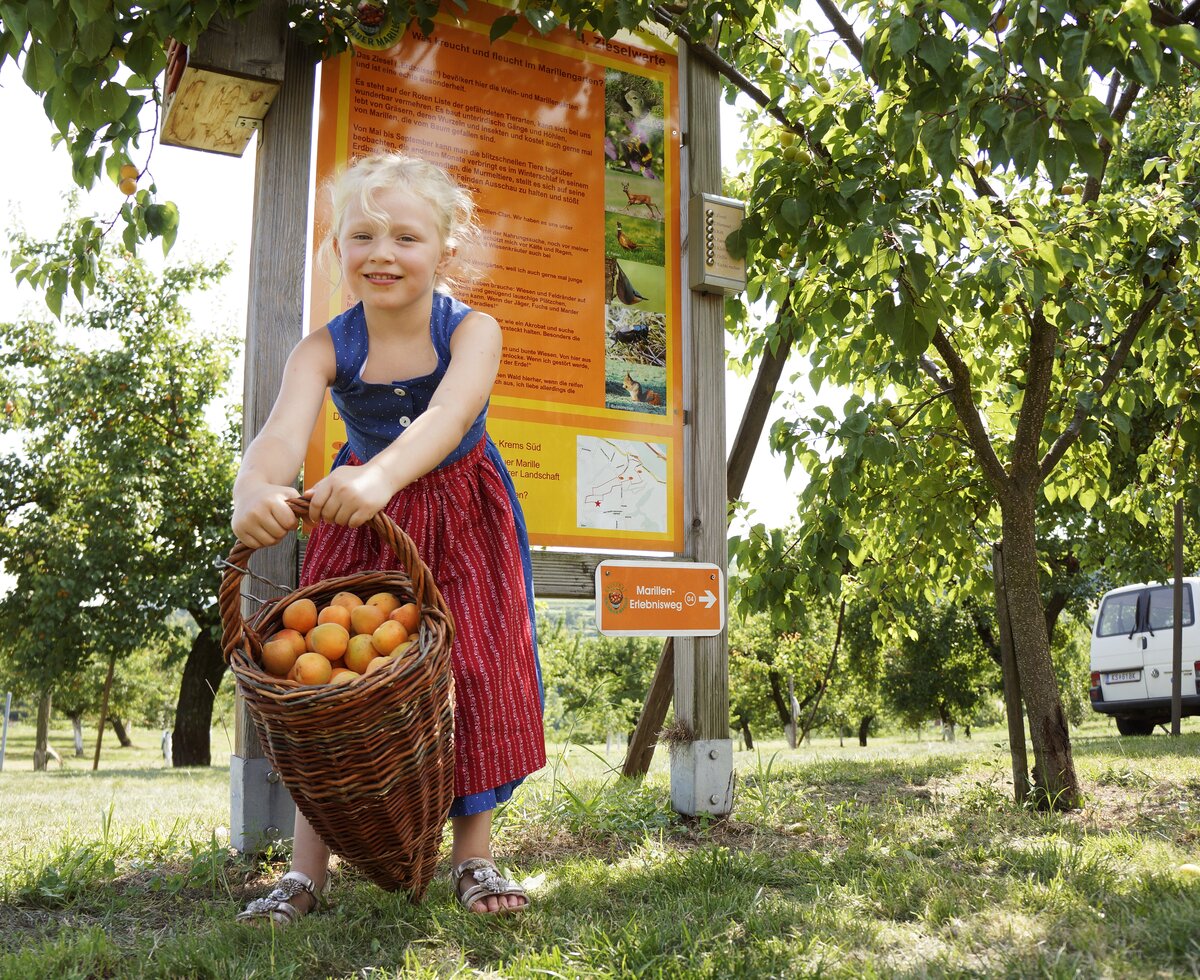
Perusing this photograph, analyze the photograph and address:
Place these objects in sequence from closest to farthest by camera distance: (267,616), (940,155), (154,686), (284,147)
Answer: (267,616), (940,155), (284,147), (154,686)

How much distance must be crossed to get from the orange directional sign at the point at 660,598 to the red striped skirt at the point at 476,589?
2.73ft

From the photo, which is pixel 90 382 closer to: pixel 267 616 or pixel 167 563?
pixel 167 563

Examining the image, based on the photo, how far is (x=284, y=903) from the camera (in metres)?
2.37

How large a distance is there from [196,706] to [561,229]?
15.7 meters

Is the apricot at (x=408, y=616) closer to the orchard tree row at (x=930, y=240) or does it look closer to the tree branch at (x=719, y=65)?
the orchard tree row at (x=930, y=240)

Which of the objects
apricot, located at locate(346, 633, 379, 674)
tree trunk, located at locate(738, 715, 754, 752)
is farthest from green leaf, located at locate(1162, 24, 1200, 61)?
tree trunk, located at locate(738, 715, 754, 752)

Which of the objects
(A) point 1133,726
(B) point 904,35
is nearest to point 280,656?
(B) point 904,35

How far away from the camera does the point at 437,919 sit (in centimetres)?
225

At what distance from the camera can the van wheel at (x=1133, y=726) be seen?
1401 centimetres

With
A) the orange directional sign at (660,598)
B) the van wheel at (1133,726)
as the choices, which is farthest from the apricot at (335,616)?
the van wheel at (1133,726)

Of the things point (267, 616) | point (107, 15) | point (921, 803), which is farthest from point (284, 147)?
point (921, 803)

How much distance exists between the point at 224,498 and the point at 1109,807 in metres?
15.3

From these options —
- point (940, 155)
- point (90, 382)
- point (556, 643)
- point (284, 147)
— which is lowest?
point (556, 643)

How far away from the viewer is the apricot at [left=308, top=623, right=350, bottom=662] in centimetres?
200
